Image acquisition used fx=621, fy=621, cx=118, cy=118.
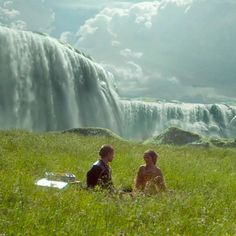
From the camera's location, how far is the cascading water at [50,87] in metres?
47.9

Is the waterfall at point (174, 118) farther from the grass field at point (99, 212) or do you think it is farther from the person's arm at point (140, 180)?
the grass field at point (99, 212)

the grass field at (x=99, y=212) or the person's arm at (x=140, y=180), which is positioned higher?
the grass field at (x=99, y=212)

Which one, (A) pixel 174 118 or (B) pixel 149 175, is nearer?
(B) pixel 149 175

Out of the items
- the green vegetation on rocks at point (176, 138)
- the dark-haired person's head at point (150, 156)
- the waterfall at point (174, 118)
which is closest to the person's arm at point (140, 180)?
the dark-haired person's head at point (150, 156)

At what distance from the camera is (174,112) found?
72.6m

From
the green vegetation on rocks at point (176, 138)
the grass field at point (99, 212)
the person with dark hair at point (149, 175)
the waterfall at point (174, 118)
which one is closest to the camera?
the grass field at point (99, 212)

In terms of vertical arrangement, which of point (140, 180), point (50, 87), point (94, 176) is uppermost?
point (94, 176)

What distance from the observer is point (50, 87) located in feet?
165

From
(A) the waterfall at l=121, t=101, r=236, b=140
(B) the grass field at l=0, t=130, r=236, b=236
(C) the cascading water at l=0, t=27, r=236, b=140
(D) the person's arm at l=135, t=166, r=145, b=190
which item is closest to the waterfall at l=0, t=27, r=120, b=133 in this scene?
(C) the cascading water at l=0, t=27, r=236, b=140

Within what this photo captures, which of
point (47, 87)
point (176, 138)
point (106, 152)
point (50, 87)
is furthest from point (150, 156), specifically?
point (50, 87)

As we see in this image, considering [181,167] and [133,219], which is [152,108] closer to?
[181,167]

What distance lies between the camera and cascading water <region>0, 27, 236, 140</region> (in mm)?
47875

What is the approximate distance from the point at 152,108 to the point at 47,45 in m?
22.3

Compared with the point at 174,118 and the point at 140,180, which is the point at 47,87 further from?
the point at 140,180
